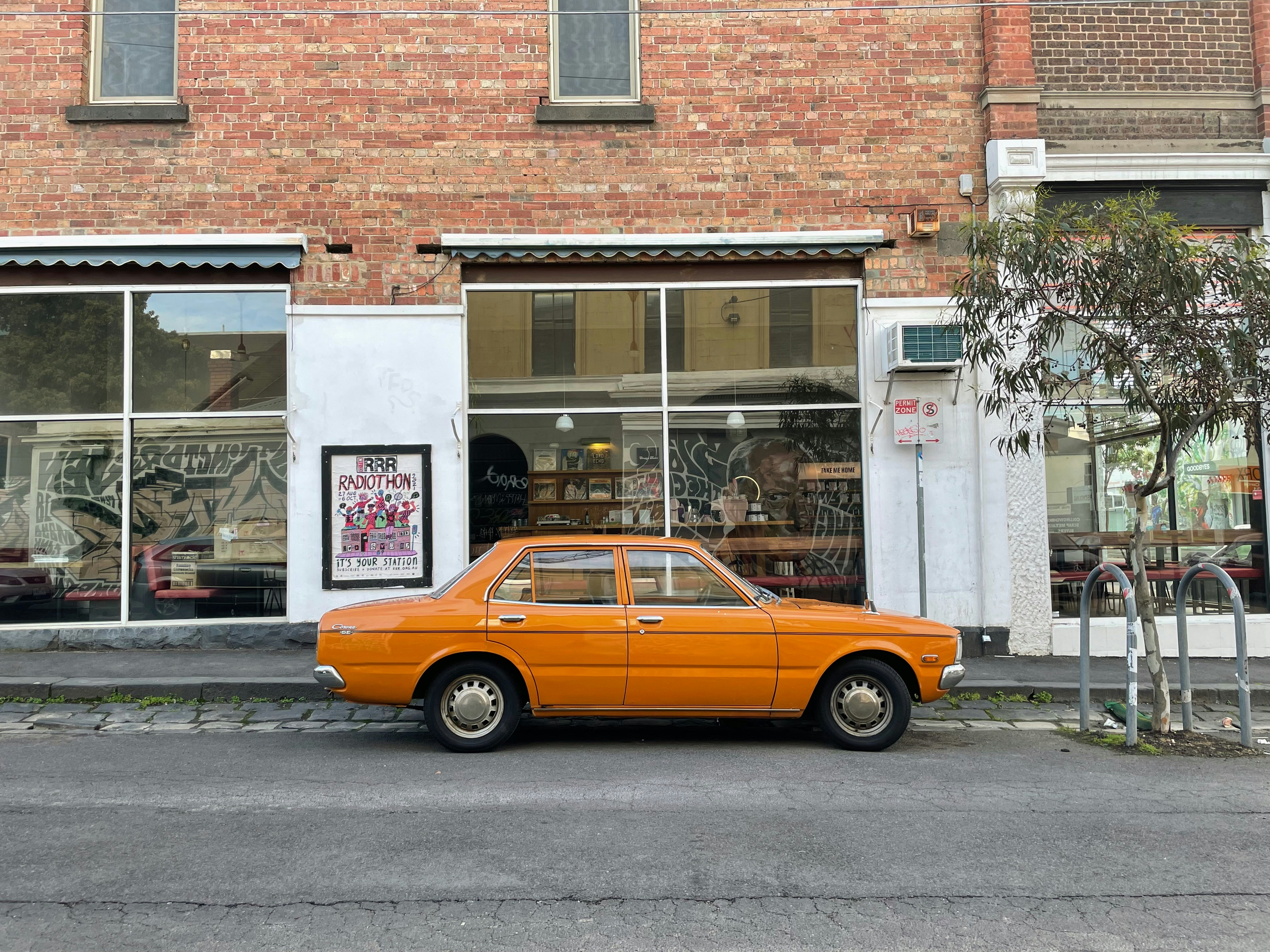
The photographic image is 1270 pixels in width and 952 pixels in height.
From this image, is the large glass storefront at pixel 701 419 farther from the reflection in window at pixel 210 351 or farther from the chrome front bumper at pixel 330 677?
the chrome front bumper at pixel 330 677

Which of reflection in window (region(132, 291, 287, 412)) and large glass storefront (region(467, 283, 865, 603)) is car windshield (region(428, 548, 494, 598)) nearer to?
large glass storefront (region(467, 283, 865, 603))

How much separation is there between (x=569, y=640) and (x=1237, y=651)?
488 centimetres

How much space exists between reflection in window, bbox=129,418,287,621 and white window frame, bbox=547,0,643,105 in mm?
4744

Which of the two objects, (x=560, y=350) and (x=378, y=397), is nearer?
(x=378, y=397)

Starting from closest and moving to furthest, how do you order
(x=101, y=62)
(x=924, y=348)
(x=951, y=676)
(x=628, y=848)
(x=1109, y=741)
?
(x=628, y=848)
(x=951, y=676)
(x=1109, y=741)
(x=924, y=348)
(x=101, y=62)

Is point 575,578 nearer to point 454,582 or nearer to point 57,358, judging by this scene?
point 454,582

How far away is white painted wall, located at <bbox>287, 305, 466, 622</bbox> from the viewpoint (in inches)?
433

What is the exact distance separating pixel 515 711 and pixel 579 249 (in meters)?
5.56

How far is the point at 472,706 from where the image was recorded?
713cm

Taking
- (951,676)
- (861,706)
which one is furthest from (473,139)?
(951,676)

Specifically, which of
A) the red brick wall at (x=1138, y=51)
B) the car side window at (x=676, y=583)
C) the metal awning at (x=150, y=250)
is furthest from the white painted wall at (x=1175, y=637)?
the metal awning at (x=150, y=250)

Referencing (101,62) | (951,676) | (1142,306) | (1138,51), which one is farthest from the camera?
(1138,51)

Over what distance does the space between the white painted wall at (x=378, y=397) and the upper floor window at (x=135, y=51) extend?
9.89 ft

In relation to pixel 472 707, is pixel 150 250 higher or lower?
higher
